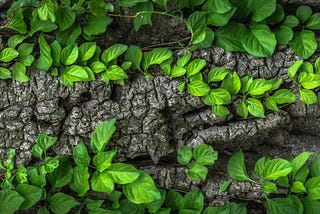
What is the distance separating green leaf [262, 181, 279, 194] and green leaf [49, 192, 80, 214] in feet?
2.63

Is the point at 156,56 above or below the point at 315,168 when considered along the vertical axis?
above

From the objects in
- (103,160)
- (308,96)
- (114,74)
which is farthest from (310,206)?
(114,74)

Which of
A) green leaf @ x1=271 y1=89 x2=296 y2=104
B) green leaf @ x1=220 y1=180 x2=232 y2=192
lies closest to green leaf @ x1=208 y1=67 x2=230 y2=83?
green leaf @ x1=271 y1=89 x2=296 y2=104

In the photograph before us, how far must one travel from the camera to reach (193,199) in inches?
79.2

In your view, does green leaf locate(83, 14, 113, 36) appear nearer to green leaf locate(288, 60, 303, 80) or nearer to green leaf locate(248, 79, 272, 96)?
green leaf locate(248, 79, 272, 96)

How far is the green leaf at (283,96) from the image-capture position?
6.56 ft

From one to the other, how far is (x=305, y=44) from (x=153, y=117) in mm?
753

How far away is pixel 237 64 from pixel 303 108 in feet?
1.22

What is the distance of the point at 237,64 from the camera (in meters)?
2.02

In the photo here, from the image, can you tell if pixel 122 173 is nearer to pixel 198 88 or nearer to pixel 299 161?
pixel 198 88

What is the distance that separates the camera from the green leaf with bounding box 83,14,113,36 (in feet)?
6.38

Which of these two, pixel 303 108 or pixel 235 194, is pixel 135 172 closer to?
pixel 235 194

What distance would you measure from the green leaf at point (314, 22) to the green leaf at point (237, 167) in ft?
2.12

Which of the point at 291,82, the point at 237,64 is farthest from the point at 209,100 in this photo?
the point at 291,82
